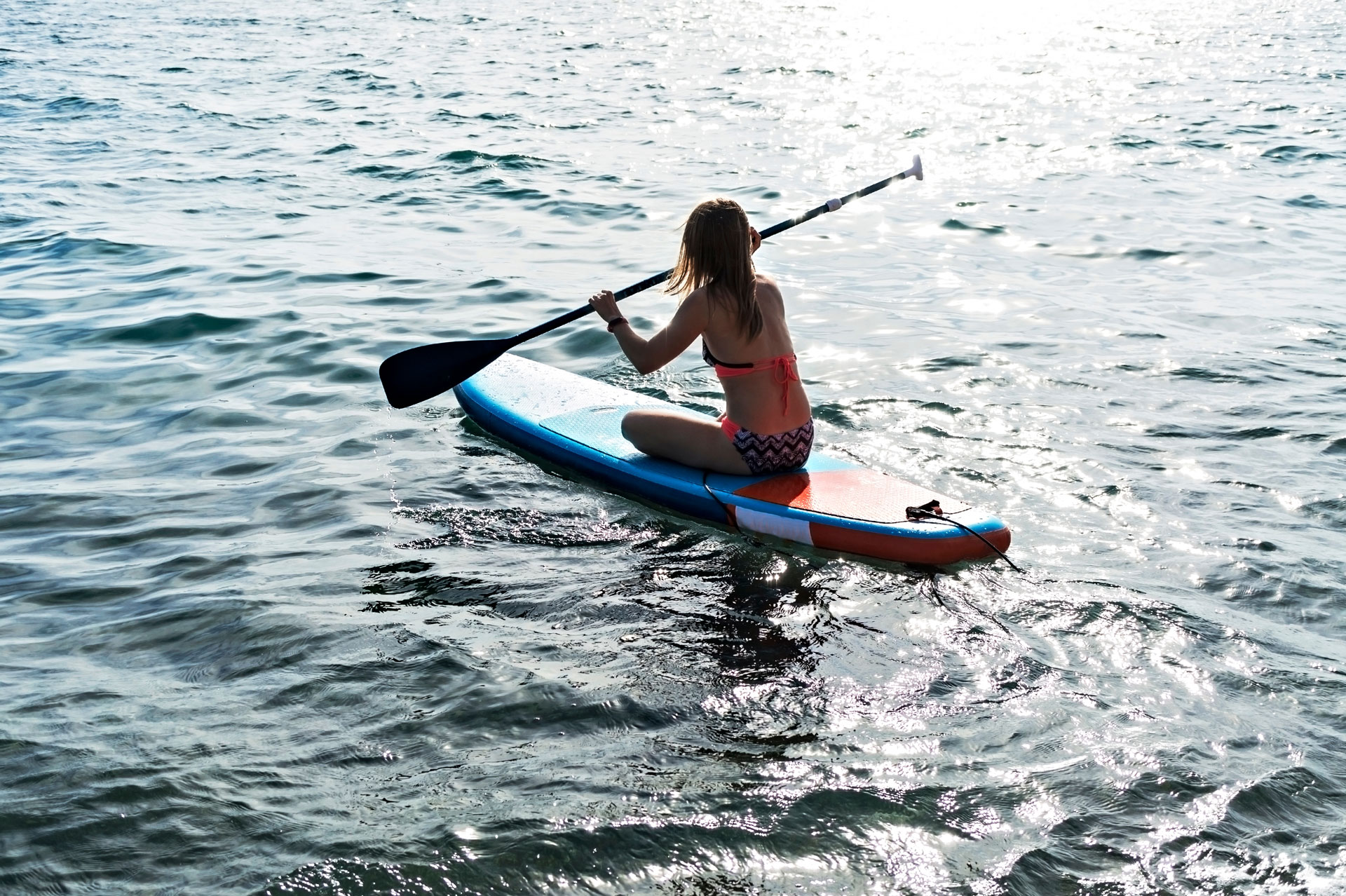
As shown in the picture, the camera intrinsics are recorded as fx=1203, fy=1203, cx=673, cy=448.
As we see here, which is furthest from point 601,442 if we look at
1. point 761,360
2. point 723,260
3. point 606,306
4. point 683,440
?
point 723,260

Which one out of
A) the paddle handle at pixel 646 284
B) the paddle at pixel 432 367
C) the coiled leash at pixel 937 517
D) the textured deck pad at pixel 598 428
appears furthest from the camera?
the paddle at pixel 432 367

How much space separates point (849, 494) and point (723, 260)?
1072 millimetres

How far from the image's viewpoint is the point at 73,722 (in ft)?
11.7

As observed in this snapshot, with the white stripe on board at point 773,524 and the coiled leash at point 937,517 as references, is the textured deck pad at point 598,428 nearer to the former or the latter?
the white stripe on board at point 773,524

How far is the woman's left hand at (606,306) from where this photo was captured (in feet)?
16.4

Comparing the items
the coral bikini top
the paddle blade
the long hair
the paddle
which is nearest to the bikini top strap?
the coral bikini top

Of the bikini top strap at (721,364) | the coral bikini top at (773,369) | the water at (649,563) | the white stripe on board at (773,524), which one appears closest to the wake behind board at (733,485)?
the white stripe on board at (773,524)

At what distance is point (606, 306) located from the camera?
5016 mm

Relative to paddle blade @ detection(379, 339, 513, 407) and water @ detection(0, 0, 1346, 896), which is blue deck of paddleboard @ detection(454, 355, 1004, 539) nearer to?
water @ detection(0, 0, 1346, 896)

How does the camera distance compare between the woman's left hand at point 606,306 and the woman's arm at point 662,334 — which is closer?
the woman's arm at point 662,334

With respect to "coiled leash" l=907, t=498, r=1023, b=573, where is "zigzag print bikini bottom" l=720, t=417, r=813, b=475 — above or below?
above

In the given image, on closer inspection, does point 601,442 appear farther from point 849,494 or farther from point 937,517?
point 937,517

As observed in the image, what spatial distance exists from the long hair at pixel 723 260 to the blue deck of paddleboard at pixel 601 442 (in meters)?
0.70

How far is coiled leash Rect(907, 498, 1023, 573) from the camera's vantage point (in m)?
4.50
